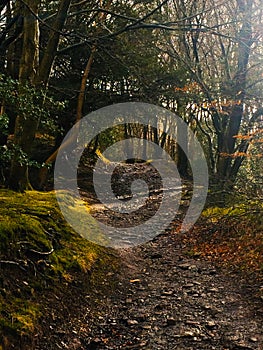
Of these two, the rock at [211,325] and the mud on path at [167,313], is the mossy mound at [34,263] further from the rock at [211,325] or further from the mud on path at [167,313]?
the rock at [211,325]

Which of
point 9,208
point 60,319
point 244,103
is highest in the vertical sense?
point 244,103

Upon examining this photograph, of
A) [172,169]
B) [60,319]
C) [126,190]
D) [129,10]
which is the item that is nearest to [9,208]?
[60,319]

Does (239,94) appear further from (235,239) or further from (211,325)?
(211,325)

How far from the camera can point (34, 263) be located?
5.11m

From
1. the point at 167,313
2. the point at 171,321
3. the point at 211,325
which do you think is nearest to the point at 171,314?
the point at 167,313

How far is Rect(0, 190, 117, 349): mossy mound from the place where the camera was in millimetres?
3994

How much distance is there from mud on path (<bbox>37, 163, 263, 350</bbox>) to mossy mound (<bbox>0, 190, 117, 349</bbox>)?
1.06 feet

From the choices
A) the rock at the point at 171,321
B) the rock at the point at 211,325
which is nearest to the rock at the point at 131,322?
the rock at the point at 171,321

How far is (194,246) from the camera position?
905cm

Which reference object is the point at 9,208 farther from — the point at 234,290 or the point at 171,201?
the point at 171,201

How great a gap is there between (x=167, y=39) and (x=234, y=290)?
414 inches

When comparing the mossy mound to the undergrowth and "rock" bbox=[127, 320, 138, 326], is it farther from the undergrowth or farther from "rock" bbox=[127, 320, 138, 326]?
the undergrowth

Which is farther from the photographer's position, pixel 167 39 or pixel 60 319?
pixel 167 39

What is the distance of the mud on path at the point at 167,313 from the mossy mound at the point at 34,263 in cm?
32
